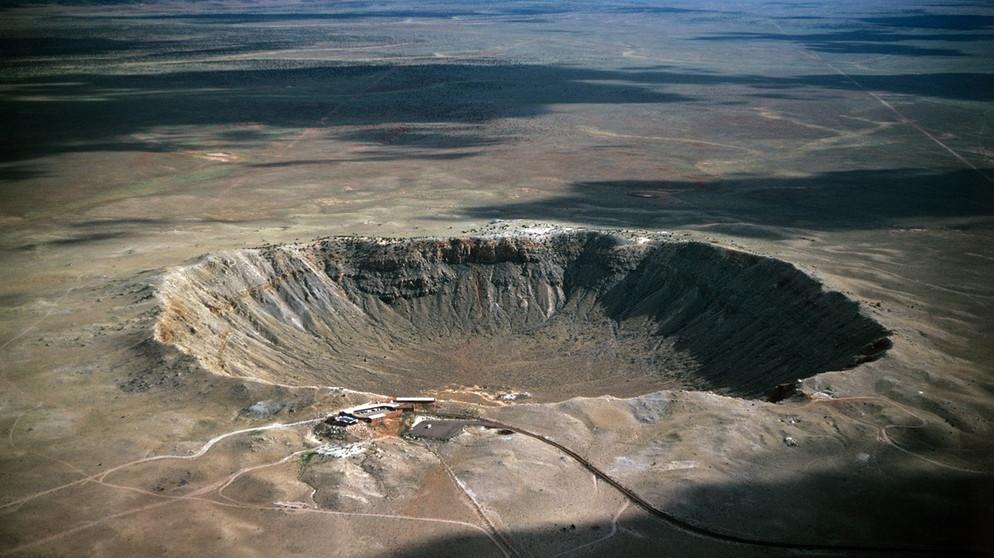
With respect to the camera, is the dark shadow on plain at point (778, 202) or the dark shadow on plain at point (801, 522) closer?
the dark shadow on plain at point (801, 522)

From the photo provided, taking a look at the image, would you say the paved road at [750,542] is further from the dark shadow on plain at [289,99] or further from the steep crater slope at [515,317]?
the dark shadow on plain at [289,99]

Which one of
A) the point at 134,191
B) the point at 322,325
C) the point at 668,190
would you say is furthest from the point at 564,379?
the point at 134,191

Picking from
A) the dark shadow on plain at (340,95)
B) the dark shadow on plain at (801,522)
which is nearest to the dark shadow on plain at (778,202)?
the dark shadow on plain at (340,95)

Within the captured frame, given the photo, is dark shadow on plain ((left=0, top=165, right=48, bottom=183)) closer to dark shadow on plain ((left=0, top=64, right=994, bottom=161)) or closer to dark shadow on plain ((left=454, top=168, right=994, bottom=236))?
dark shadow on plain ((left=0, top=64, right=994, bottom=161))

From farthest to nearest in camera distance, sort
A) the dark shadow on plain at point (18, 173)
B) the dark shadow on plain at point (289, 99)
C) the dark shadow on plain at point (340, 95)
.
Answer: the dark shadow on plain at point (340, 95) → the dark shadow on plain at point (289, 99) → the dark shadow on plain at point (18, 173)

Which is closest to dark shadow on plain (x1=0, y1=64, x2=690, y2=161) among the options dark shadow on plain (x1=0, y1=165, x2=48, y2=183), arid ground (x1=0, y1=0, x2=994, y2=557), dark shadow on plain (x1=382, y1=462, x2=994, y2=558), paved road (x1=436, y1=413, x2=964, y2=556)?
arid ground (x1=0, y1=0, x2=994, y2=557)

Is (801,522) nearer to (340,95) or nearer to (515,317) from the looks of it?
(515,317)
